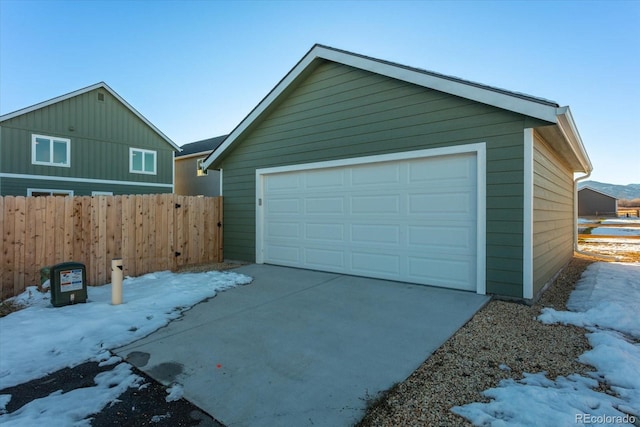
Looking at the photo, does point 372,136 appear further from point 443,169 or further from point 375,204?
point 443,169

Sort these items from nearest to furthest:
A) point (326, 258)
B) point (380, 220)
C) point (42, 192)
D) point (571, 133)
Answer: point (571, 133), point (380, 220), point (326, 258), point (42, 192)

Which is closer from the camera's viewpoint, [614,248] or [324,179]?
[324,179]

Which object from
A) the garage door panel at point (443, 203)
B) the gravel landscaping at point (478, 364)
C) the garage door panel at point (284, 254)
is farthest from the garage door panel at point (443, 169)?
the garage door panel at point (284, 254)

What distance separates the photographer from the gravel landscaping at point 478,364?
7.41ft

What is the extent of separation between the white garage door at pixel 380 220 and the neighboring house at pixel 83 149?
1019 centimetres

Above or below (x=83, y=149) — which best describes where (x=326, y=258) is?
below

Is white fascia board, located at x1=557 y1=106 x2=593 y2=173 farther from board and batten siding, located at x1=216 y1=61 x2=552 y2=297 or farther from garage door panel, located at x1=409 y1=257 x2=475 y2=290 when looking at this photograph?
garage door panel, located at x1=409 y1=257 x2=475 y2=290

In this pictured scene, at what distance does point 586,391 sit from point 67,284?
6.35 metres

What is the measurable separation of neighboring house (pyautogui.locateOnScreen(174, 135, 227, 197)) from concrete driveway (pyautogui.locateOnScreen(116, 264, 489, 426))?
46.9 feet

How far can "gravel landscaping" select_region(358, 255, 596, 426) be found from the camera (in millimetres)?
2260

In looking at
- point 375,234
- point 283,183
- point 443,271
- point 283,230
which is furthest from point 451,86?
point 283,230

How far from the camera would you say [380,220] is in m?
6.32

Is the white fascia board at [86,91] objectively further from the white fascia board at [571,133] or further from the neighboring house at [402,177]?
the white fascia board at [571,133]

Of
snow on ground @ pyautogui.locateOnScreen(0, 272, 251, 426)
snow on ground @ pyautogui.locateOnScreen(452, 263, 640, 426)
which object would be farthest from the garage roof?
snow on ground @ pyautogui.locateOnScreen(0, 272, 251, 426)
